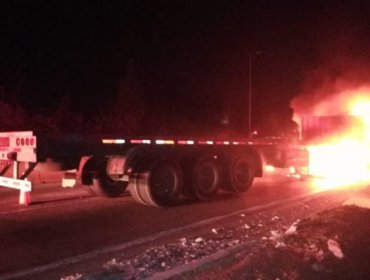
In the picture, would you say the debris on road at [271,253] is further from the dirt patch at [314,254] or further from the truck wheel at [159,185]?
the truck wheel at [159,185]

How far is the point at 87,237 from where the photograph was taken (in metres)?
8.38

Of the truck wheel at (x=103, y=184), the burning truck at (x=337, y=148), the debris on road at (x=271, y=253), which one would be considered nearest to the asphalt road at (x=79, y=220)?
→ the truck wheel at (x=103, y=184)

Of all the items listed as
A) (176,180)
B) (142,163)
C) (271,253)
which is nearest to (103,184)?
(142,163)

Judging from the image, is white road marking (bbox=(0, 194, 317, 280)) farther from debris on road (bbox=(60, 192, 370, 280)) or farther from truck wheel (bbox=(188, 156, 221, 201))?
truck wheel (bbox=(188, 156, 221, 201))

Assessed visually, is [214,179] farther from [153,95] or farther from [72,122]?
[153,95]

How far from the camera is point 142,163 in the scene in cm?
1122

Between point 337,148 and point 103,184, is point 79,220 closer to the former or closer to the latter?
point 103,184

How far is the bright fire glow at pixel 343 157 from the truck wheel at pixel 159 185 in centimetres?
590

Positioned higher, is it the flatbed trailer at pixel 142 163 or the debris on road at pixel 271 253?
the flatbed trailer at pixel 142 163

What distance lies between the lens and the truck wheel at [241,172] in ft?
43.8

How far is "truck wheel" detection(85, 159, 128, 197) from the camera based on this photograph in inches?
457

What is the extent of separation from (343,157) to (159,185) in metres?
8.46

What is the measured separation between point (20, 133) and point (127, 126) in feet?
53.7

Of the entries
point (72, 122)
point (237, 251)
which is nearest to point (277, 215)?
point (237, 251)
